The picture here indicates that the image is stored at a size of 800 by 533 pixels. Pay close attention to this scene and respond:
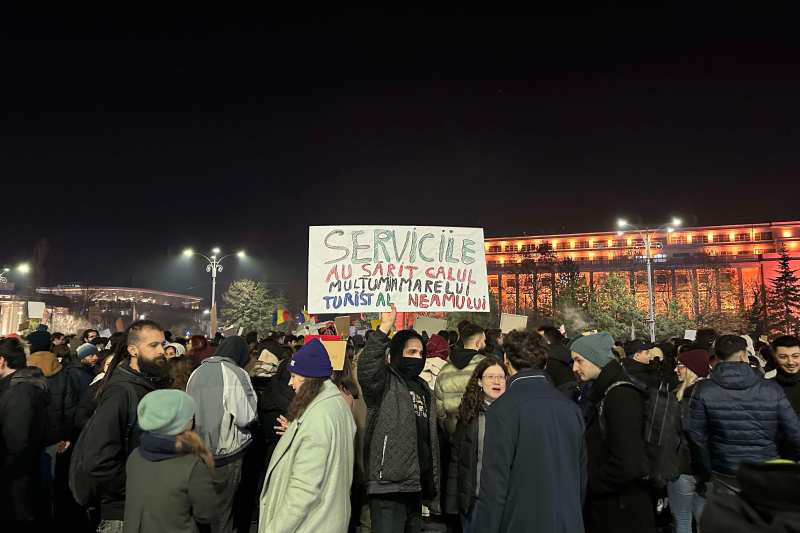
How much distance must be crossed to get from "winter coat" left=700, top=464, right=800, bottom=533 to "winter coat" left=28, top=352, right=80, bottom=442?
619 centimetres

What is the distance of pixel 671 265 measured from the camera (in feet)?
275

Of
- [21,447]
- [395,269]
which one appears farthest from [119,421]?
[395,269]

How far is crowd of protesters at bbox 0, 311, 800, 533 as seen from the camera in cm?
381

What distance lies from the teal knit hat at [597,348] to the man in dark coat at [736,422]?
1.39 m

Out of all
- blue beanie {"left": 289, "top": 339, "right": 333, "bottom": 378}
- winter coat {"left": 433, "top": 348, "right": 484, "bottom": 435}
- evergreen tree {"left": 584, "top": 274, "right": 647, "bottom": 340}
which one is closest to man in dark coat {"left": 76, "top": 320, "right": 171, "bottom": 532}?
blue beanie {"left": 289, "top": 339, "right": 333, "bottom": 378}

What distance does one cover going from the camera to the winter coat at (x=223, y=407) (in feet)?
17.5

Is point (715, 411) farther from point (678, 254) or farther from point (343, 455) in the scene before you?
point (678, 254)

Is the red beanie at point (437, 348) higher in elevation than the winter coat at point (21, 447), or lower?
higher

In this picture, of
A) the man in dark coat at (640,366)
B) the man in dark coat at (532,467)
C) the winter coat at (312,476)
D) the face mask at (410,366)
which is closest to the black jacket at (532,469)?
the man in dark coat at (532,467)

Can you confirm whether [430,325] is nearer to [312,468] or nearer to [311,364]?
[311,364]

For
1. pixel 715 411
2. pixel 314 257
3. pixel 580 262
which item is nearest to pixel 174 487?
pixel 715 411

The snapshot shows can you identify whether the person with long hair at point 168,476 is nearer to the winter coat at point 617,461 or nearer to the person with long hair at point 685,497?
the winter coat at point 617,461

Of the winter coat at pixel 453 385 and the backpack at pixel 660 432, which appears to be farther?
the winter coat at pixel 453 385

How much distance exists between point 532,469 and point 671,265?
88.9 meters
